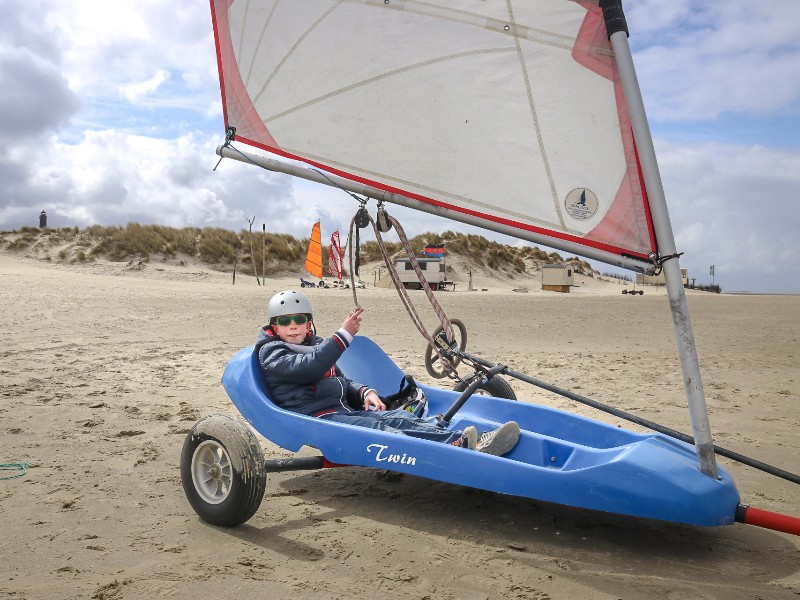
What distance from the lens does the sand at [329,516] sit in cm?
325

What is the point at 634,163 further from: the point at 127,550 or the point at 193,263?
the point at 193,263

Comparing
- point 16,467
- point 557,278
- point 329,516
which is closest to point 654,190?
point 329,516

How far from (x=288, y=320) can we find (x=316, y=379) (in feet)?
1.34

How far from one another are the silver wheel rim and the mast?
2.36 meters

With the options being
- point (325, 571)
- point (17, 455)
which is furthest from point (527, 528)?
point (17, 455)

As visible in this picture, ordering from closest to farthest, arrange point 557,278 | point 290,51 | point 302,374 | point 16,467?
point 290,51
point 302,374
point 16,467
point 557,278

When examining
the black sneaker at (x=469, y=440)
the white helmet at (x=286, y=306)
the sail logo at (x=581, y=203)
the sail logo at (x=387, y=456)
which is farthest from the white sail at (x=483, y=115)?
the sail logo at (x=387, y=456)

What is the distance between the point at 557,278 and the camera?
33750 mm

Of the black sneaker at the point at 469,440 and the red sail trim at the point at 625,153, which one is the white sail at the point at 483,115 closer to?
the red sail trim at the point at 625,153

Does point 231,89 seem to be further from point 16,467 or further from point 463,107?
point 16,467

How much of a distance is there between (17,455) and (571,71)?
434 cm

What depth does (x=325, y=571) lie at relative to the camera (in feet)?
11.0

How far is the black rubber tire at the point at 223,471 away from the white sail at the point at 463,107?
59.2 inches

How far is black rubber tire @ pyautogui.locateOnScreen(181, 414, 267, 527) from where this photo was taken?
3.82 meters
